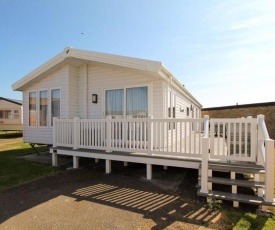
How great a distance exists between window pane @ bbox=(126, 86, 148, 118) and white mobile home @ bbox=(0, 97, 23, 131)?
2217cm

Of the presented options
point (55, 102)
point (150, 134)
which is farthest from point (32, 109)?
point (150, 134)

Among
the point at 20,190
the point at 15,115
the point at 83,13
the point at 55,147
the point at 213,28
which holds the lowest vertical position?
the point at 20,190

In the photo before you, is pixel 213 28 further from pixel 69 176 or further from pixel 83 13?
pixel 69 176

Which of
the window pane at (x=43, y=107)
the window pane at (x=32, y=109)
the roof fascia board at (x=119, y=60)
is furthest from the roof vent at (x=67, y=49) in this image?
the window pane at (x=32, y=109)

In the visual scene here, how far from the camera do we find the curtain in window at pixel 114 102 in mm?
7137

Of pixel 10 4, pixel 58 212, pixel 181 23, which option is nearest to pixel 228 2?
pixel 181 23

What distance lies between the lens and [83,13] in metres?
9.36

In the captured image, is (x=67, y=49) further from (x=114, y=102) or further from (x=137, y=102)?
(x=137, y=102)

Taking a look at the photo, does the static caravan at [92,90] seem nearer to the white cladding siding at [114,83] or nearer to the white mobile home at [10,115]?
the white cladding siding at [114,83]

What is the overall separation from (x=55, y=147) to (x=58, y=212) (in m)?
3.90

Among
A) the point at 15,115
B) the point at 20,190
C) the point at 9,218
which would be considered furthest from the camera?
the point at 15,115

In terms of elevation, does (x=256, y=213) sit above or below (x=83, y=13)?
below

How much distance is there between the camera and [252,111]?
15961 mm

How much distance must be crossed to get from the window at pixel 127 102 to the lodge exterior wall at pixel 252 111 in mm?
13001
